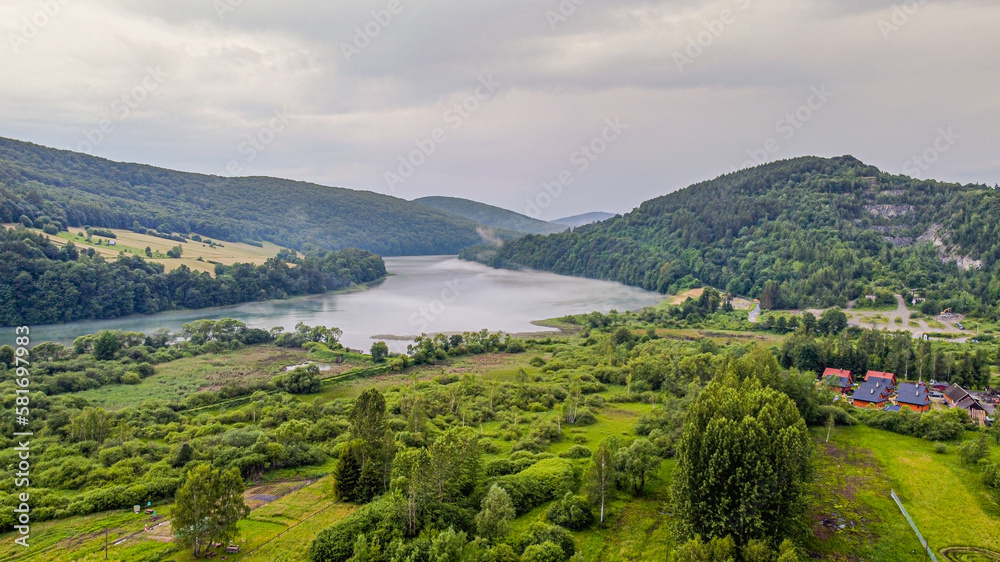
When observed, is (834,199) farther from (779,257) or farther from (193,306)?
→ (193,306)

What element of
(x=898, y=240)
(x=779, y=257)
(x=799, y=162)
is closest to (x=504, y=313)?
(x=779, y=257)

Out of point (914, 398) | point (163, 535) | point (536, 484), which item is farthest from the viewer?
point (914, 398)

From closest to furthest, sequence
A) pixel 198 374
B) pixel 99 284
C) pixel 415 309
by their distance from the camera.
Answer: pixel 198 374
pixel 99 284
pixel 415 309

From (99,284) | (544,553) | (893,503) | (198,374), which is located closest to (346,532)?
(544,553)

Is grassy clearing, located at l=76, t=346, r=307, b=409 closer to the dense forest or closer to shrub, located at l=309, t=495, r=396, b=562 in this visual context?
shrub, located at l=309, t=495, r=396, b=562

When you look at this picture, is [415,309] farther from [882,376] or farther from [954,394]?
[954,394]

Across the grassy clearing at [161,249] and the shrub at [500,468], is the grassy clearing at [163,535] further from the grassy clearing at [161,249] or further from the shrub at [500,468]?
the grassy clearing at [161,249]
